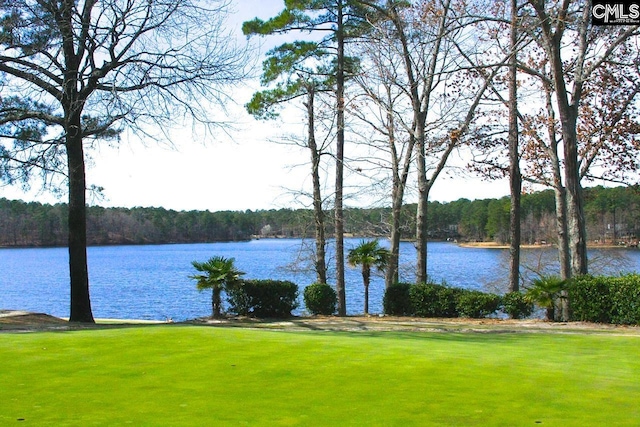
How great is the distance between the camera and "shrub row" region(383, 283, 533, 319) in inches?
675

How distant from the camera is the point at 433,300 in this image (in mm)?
18219

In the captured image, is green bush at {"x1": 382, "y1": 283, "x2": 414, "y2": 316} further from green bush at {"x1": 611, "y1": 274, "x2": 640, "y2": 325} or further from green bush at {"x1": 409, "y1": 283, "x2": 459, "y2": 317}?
green bush at {"x1": 611, "y1": 274, "x2": 640, "y2": 325}

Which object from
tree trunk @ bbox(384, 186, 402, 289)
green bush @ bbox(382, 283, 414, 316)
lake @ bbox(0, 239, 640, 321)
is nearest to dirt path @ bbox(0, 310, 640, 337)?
green bush @ bbox(382, 283, 414, 316)

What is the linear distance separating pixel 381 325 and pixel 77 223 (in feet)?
27.6

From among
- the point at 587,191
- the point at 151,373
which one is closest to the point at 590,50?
the point at 587,191

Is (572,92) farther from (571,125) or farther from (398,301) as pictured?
(398,301)

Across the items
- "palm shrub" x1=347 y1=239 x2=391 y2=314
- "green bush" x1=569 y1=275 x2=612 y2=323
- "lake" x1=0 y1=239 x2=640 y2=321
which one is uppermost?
"palm shrub" x1=347 y1=239 x2=391 y2=314

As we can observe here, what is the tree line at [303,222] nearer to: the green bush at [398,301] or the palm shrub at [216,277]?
the green bush at [398,301]

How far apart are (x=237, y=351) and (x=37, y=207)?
191 feet

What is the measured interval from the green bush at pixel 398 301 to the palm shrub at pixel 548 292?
373 centimetres

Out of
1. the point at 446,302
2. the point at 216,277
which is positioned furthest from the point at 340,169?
the point at 446,302

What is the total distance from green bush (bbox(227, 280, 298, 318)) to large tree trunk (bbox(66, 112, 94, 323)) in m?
4.15

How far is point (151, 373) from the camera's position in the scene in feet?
22.6

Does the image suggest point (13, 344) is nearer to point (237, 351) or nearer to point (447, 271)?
point (237, 351)
